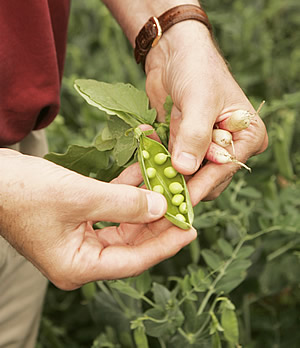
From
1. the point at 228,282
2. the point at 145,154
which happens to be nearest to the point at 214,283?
the point at 228,282

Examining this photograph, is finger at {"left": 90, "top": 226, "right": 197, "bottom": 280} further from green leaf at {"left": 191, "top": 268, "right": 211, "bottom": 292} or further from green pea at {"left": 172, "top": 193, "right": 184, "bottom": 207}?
green leaf at {"left": 191, "top": 268, "right": 211, "bottom": 292}

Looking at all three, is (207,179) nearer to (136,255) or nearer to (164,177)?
(164,177)

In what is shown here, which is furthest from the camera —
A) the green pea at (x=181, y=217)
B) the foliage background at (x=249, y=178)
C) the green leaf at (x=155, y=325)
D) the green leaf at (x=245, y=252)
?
the foliage background at (x=249, y=178)

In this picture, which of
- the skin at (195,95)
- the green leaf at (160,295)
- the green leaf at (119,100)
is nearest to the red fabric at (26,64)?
the green leaf at (119,100)

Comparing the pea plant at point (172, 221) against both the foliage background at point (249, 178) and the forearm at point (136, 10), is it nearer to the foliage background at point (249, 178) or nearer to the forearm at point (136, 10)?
the foliage background at point (249, 178)

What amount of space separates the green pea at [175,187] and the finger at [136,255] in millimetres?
78

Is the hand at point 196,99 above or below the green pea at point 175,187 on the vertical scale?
above

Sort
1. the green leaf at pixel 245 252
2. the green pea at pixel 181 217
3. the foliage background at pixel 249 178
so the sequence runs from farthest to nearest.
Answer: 1. the foliage background at pixel 249 178
2. the green leaf at pixel 245 252
3. the green pea at pixel 181 217

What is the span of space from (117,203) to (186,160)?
7.3 inches

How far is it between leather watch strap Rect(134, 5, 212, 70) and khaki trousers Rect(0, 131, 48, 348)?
1.24ft

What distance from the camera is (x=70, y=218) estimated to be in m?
0.74

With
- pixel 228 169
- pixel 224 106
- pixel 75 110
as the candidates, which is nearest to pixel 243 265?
pixel 228 169

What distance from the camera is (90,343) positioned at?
145 centimetres

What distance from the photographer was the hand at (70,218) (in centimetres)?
72
